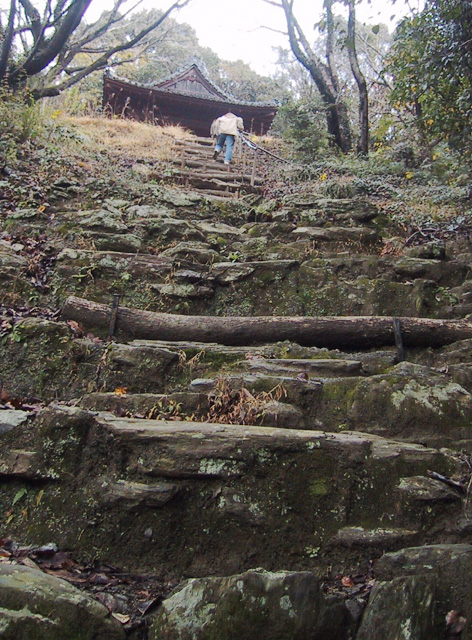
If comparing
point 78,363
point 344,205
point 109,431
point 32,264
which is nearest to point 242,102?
point 344,205

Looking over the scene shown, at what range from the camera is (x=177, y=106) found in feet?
74.0

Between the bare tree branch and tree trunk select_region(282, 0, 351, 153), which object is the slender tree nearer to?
tree trunk select_region(282, 0, 351, 153)

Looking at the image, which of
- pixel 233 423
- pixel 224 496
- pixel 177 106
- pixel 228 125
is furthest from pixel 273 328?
pixel 177 106

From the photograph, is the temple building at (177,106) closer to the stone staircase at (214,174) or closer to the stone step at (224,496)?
the stone staircase at (214,174)

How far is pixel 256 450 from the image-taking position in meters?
3.63

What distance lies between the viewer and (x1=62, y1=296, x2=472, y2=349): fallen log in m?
5.85

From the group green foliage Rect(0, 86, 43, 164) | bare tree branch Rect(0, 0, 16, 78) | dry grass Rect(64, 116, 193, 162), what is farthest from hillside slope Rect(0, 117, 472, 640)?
dry grass Rect(64, 116, 193, 162)

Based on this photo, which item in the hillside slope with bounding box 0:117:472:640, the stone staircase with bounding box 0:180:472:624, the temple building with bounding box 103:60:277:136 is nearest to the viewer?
the hillside slope with bounding box 0:117:472:640

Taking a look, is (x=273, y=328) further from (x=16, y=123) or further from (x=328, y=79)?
(x=328, y=79)

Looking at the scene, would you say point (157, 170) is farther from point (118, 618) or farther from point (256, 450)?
point (118, 618)

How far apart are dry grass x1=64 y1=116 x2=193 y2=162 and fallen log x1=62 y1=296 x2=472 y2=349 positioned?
9.04m

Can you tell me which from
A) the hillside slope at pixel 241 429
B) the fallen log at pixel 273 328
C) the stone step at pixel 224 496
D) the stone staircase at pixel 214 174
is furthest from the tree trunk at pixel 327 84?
the stone step at pixel 224 496

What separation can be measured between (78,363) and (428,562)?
3.76 metres

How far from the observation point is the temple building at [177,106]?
21406 mm
